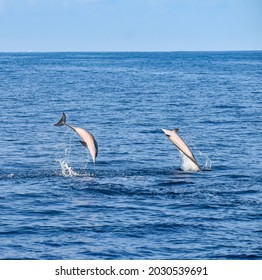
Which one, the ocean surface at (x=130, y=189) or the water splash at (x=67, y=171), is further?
the water splash at (x=67, y=171)

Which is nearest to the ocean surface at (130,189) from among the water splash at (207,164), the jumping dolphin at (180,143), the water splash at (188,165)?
the water splash at (207,164)

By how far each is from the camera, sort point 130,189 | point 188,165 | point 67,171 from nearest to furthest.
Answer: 1. point 130,189
2. point 67,171
3. point 188,165

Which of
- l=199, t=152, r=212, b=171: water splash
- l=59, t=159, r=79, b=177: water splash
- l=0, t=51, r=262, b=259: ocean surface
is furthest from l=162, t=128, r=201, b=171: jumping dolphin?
l=59, t=159, r=79, b=177: water splash

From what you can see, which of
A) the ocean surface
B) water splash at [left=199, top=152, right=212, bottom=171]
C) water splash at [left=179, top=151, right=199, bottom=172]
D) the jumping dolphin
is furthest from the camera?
water splash at [left=199, top=152, right=212, bottom=171]

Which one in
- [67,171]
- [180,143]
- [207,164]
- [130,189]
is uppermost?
[207,164]

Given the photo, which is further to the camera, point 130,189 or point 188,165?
point 188,165

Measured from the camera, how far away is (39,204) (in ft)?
114

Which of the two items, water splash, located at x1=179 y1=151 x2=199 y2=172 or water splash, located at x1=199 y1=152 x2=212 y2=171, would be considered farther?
water splash, located at x1=199 y1=152 x2=212 y2=171

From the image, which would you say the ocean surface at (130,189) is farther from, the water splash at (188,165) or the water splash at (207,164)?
the water splash at (188,165)

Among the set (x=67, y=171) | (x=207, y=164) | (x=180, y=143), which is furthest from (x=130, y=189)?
(x=207, y=164)

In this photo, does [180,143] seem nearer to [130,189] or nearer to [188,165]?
[188,165]

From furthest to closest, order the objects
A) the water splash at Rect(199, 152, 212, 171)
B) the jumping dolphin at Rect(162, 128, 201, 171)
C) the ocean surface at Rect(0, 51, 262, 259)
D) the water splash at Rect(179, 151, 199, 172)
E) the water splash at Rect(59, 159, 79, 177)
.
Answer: the water splash at Rect(199, 152, 212, 171) < the water splash at Rect(179, 151, 199, 172) < the water splash at Rect(59, 159, 79, 177) < the jumping dolphin at Rect(162, 128, 201, 171) < the ocean surface at Rect(0, 51, 262, 259)

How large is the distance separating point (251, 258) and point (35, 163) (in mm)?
21053

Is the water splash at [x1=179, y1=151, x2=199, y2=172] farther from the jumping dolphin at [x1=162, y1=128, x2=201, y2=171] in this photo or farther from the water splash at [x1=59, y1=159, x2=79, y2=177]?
the water splash at [x1=59, y1=159, x2=79, y2=177]
